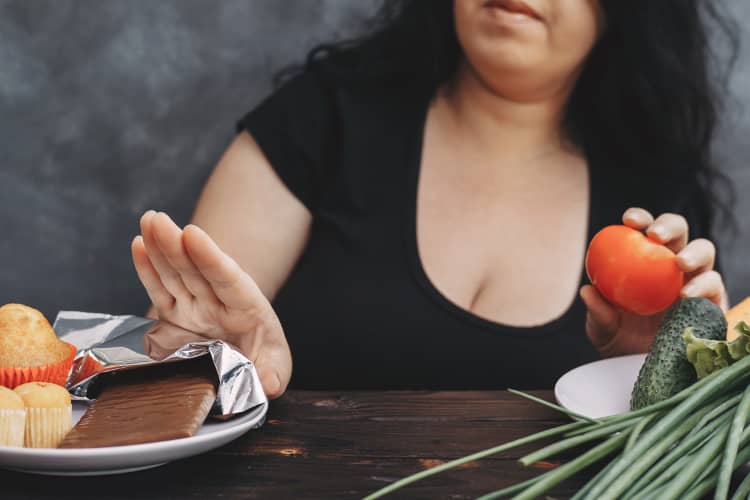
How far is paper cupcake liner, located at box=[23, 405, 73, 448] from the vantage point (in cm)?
79

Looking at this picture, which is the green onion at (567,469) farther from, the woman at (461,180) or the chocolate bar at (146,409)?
the woman at (461,180)

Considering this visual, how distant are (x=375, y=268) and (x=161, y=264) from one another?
634mm

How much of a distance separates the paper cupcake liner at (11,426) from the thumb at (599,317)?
75 centimetres

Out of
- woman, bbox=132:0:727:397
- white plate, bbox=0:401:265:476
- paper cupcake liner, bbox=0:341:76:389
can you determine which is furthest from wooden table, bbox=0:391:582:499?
woman, bbox=132:0:727:397

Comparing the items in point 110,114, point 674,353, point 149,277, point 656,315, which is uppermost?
point 110,114

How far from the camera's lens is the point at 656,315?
129 centimetres

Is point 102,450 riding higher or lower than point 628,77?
lower

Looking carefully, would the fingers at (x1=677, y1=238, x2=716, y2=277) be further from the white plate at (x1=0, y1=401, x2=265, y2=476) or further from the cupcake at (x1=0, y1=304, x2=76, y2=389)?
the cupcake at (x1=0, y1=304, x2=76, y2=389)

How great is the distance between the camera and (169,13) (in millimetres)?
1833

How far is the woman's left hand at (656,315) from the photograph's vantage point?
42.5 inches

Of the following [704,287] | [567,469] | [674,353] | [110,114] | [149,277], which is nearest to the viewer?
[567,469]

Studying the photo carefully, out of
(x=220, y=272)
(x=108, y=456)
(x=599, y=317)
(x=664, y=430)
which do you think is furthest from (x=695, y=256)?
(x=108, y=456)

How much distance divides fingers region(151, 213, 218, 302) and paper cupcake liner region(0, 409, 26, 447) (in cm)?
22

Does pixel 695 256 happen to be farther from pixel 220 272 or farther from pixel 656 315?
pixel 220 272
